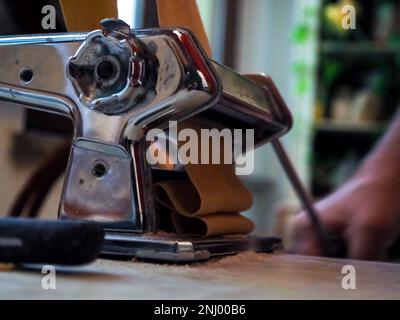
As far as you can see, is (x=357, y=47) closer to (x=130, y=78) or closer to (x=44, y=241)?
(x=130, y=78)

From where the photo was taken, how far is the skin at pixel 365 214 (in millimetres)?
1071

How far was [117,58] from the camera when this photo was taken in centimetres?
58

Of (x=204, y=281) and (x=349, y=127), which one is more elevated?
(x=204, y=281)

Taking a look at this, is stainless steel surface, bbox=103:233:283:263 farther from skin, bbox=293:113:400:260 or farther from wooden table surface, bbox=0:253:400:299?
skin, bbox=293:113:400:260

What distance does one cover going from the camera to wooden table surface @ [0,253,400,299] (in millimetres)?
393

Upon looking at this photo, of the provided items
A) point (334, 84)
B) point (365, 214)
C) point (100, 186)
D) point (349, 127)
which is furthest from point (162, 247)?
A: point (334, 84)

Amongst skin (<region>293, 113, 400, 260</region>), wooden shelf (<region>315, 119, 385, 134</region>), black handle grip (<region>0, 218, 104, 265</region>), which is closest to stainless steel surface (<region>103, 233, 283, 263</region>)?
black handle grip (<region>0, 218, 104, 265</region>)

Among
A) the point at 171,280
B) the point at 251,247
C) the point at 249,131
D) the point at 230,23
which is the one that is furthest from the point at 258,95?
the point at 230,23

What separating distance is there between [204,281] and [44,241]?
115mm

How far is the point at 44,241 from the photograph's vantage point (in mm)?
427

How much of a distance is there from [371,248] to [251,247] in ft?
1.40

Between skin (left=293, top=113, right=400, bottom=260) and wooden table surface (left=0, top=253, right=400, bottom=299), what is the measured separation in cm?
46

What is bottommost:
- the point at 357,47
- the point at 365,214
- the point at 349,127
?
the point at 349,127

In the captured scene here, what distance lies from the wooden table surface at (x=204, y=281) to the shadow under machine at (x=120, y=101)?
43mm
